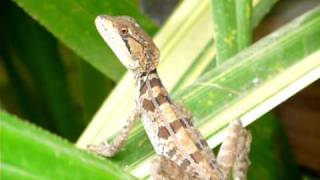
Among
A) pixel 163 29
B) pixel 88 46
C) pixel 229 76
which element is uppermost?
pixel 229 76

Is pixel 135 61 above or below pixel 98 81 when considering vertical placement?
above

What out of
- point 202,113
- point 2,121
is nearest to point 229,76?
point 202,113

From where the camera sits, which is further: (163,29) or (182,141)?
(163,29)

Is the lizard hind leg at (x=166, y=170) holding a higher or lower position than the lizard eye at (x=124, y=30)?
lower

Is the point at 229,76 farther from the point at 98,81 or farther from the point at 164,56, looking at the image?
the point at 98,81

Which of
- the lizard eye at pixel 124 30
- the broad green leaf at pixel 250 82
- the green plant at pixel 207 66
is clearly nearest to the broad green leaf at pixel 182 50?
the green plant at pixel 207 66

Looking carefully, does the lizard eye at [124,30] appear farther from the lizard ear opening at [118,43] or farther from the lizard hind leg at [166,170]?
the lizard hind leg at [166,170]
